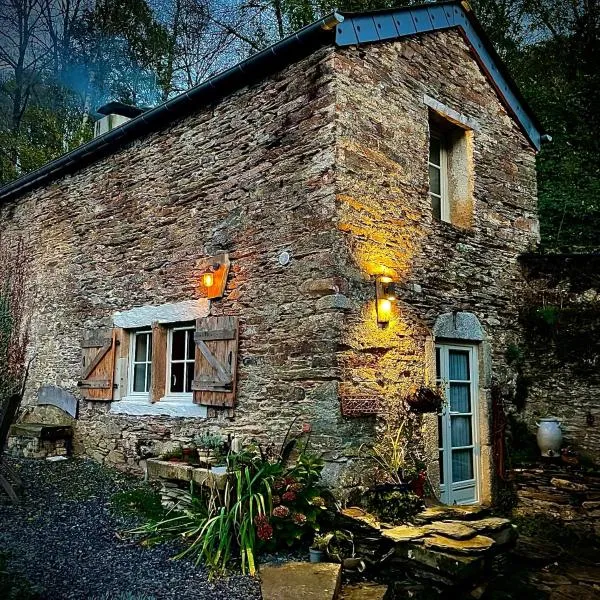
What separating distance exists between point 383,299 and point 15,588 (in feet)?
11.7

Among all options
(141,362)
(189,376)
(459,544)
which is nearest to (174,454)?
(189,376)

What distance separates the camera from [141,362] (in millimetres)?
7133

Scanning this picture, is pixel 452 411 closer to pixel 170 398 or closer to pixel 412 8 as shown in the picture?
pixel 170 398

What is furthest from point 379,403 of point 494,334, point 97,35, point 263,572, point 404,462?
point 97,35

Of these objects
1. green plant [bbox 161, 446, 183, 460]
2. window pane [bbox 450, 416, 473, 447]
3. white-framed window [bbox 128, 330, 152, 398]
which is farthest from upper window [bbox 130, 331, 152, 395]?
window pane [bbox 450, 416, 473, 447]

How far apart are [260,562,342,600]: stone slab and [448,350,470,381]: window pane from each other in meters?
2.96

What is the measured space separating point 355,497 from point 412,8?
5282 mm

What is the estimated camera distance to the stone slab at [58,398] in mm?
7703

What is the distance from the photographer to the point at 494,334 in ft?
21.6

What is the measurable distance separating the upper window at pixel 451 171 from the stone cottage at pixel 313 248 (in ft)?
0.09

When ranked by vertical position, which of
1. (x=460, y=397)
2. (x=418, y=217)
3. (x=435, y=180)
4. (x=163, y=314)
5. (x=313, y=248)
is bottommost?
(x=460, y=397)

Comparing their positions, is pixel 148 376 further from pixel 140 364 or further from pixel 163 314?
pixel 163 314

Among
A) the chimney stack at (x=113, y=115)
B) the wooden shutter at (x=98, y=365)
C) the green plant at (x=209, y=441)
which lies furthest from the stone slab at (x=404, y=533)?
the chimney stack at (x=113, y=115)

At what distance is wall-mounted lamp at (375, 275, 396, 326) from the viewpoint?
16.6ft
